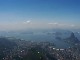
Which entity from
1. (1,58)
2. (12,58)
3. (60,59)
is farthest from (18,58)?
(60,59)

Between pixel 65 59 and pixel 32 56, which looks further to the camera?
pixel 65 59

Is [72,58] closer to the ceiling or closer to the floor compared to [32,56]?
closer to the floor

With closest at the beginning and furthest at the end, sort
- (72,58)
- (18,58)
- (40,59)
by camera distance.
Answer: (40,59) < (18,58) < (72,58)

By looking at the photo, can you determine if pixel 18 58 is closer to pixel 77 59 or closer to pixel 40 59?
pixel 40 59

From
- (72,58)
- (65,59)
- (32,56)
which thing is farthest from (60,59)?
(32,56)

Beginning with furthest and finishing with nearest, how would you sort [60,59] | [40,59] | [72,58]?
[72,58], [60,59], [40,59]

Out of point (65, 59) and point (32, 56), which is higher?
point (32, 56)

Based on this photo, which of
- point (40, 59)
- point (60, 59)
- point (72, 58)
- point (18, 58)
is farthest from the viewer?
point (72, 58)

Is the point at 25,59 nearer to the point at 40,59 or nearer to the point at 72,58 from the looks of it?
the point at 40,59

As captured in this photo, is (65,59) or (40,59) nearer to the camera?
(40,59)
